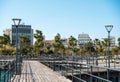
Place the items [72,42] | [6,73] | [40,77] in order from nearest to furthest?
[6,73] < [40,77] < [72,42]

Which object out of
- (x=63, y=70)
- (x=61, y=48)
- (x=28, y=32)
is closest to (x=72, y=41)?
(x=61, y=48)

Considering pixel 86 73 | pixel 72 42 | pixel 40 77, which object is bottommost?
pixel 40 77

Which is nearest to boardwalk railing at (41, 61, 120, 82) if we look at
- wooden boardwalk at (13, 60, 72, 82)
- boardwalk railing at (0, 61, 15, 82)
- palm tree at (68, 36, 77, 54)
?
wooden boardwalk at (13, 60, 72, 82)

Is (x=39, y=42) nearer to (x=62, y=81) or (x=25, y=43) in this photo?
(x=25, y=43)

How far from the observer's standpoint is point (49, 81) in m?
16.9

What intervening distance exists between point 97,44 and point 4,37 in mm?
31442

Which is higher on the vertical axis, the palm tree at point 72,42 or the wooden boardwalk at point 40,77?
the palm tree at point 72,42

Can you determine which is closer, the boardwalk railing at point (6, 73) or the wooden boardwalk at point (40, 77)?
the boardwalk railing at point (6, 73)

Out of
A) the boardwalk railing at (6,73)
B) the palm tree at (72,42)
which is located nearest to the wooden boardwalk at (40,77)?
the boardwalk railing at (6,73)

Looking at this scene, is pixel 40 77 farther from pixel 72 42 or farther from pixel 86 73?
pixel 72 42

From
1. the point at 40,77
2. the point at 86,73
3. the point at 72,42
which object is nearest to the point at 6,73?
the point at 86,73

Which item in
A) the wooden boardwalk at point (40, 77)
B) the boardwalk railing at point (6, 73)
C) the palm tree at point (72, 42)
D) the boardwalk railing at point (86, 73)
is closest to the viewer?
the boardwalk railing at point (86, 73)

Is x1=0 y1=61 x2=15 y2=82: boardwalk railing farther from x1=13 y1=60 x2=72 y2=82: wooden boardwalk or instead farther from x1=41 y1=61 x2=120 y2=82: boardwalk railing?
x1=41 y1=61 x2=120 y2=82: boardwalk railing

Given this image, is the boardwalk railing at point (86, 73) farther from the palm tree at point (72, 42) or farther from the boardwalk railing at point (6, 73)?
the palm tree at point (72, 42)
